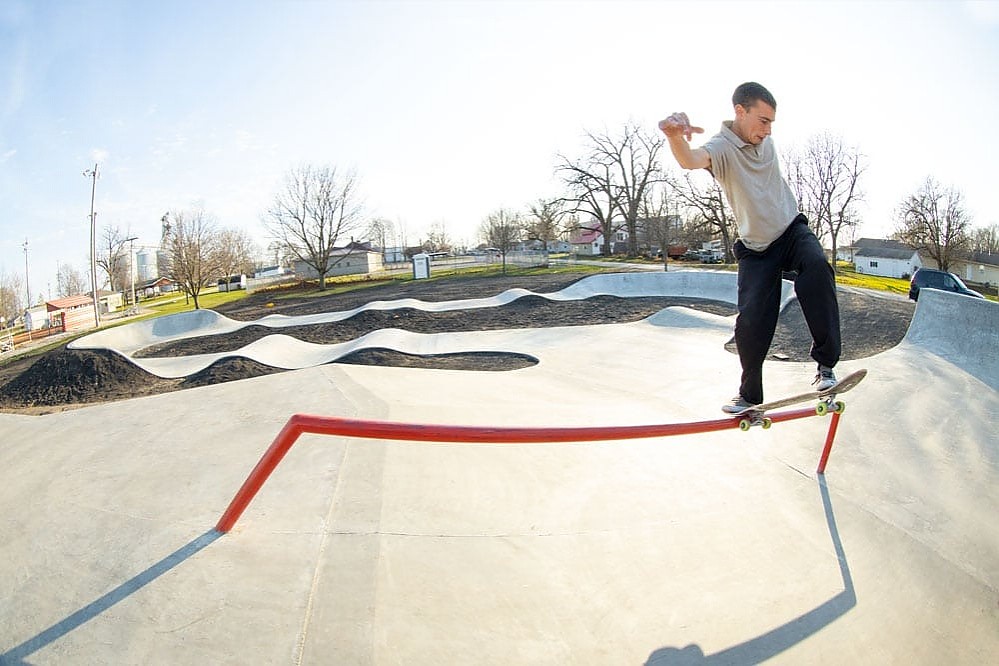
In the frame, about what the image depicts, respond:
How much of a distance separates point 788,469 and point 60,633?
202 inches

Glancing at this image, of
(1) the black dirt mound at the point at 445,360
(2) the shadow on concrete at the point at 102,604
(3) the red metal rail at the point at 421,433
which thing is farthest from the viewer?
(1) the black dirt mound at the point at 445,360

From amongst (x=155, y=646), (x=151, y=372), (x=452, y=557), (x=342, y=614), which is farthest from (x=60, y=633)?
(x=151, y=372)

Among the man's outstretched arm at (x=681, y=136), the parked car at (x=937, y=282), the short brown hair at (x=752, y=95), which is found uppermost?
the short brown hair at (x=752, y=95)

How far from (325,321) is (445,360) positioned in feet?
26.0

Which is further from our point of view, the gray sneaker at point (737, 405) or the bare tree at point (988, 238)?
the bare tree at point (988, 238)

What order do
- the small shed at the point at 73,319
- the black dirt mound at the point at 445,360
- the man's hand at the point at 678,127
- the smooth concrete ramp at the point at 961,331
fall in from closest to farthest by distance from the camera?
1. the man's hand at the point at 678,127
2. the smooth concrete ramp at the point at 961,331
3. the black dirt mound at the point at 445,360
4. the small shed at the point at 73,319

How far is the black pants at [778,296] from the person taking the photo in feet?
10.4

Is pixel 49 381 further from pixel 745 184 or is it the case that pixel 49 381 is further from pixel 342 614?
pixel 745 184

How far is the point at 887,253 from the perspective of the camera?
62.8 metres

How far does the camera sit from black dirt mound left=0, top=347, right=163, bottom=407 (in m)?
11.8

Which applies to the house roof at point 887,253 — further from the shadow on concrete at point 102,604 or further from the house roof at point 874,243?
the shadow on concrete at point 102,604

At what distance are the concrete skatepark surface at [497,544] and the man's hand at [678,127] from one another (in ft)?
8.28

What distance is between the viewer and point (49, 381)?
12.6 meters

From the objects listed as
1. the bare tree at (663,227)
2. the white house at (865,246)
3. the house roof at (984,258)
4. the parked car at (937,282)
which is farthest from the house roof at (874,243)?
the parked car at (937,282)
